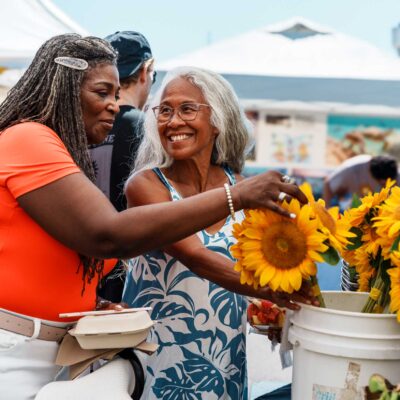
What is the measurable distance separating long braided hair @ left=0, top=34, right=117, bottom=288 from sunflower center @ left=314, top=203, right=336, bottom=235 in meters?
0.55

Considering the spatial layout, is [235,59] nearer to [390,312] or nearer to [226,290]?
[226,290]

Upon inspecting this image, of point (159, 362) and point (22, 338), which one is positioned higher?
point (22, 338)

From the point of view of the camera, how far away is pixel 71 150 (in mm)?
1762

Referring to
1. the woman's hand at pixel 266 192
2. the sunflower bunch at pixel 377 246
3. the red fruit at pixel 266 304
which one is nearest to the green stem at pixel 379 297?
the sunflower bunch at pixel 377 246

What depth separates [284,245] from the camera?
158 cm

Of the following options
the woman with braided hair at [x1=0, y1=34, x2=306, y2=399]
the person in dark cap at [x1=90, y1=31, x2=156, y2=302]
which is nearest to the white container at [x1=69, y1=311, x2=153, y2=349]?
the woman with braided hair at [x1=0, y1=34, x2=306, y2=399]

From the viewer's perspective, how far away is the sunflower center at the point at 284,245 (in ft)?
5.13

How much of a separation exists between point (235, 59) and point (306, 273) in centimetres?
477

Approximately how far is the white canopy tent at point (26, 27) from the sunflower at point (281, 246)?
3957 mm

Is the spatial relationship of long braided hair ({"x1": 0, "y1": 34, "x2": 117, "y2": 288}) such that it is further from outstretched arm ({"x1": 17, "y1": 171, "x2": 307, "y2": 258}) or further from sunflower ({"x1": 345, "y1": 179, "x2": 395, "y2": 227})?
sunflower ({"x1": 345, "y1": 179, "x2": 395, "y2": 227})

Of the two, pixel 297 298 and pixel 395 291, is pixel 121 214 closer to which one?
pixel 297 298

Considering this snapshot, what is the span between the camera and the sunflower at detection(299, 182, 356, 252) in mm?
1564

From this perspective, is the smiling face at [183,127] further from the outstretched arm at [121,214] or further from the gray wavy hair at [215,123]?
the outstretched arm at [121,214]

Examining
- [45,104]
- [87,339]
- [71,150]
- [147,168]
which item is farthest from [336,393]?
[147,168]
